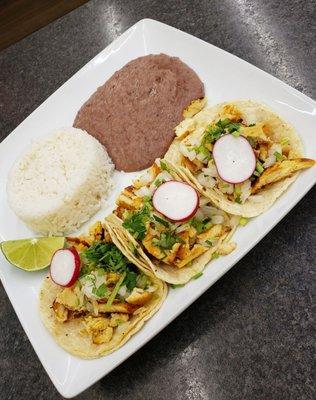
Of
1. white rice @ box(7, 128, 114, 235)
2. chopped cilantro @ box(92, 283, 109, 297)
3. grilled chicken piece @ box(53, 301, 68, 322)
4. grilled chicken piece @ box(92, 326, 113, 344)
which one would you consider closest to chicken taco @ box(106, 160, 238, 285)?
chopped cilantro @ box(92, 283, 109, 297)

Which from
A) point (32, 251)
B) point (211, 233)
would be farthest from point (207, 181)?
point (32, 251)

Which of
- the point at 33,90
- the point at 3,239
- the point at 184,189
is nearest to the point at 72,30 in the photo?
the point at 33,90

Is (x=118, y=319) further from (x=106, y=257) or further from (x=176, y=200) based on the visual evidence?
(x=176, y=200)

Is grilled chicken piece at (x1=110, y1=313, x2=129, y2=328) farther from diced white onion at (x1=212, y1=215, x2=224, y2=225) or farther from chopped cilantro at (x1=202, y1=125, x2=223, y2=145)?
chopped cilantro at (x1=202, y1=125, x2=223, y2=145)

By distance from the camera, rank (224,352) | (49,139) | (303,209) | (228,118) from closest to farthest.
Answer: (224,352) → (303,209) → (228,118) → (49,139)

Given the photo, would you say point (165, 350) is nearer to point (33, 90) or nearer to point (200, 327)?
point (200, 327)

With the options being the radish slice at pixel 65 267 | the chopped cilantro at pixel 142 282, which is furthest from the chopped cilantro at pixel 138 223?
the radish slice at pixel 65 267
